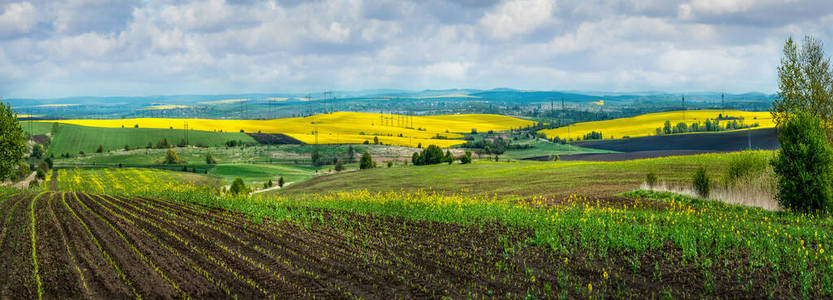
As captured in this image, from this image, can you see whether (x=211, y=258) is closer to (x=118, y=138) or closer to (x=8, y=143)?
(x=8, y=143)

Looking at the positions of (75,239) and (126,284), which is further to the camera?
(75,239)

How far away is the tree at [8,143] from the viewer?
4791cm

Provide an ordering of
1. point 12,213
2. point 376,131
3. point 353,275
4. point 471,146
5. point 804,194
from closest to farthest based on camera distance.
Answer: point 353,275
point 804,194
point 12,213
point 471,146
point 376,131

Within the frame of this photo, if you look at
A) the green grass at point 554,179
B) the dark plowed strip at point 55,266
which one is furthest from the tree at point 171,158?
the dark plowed strip at point 55,266

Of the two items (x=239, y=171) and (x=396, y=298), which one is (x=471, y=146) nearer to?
(x=239, y=171)

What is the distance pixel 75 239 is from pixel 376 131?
128858mm

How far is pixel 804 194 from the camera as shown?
1931 centimetres

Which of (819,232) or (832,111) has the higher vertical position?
(832,111)

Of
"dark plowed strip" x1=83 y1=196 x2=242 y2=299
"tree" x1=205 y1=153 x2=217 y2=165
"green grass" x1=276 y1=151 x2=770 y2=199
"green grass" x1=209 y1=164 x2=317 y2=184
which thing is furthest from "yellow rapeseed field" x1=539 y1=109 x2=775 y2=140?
"dark plowed strip" x1=83 y1=196 x2=242 y2=299

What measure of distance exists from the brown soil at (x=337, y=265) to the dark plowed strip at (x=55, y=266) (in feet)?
0.08

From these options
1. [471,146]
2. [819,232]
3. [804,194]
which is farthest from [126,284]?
[471,146]

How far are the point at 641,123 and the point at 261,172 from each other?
90.3 m

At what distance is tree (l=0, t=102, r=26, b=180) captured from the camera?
47.9 meters

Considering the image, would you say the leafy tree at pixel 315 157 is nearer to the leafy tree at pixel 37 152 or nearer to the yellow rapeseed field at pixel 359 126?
the yellow rapeseed field at pixel 359 126
